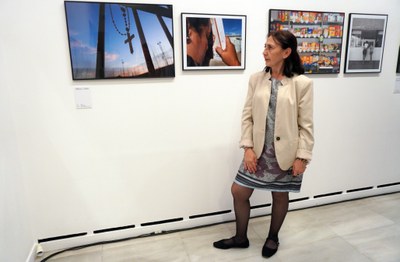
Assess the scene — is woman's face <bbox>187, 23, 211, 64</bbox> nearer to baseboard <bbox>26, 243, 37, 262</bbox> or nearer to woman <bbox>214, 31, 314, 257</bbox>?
woman <bbox>214, 31, 314, 257</bbox>

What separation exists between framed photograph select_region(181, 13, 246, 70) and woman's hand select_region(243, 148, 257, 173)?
66cm

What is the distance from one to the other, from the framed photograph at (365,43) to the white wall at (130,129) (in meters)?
0.07

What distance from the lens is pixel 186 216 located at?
220 centimetres

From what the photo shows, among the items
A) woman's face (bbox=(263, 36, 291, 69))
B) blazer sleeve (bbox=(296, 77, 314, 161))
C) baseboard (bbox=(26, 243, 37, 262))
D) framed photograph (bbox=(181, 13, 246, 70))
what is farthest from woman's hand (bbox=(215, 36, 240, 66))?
baseboard (bbox=(26, 243, 37, 262))

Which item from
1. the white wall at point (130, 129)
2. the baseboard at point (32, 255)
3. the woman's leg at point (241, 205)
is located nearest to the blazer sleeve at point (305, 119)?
the woman's leg at point (241, 205)

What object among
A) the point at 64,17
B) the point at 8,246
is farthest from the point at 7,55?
the point at 8,246

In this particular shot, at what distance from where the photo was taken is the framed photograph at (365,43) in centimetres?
221

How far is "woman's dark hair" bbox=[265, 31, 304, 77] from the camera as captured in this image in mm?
1566

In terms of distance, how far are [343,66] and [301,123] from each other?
3.28ft

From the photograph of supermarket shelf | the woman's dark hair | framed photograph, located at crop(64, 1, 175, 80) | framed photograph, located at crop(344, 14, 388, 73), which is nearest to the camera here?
the woman's dark hair

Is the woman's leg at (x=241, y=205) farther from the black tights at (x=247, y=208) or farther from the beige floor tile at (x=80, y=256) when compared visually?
the beige floor tile at (x=80, y=256)

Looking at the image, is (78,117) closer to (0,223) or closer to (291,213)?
(0,223)

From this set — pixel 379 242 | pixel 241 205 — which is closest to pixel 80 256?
pixel 241 205

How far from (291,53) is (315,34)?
0.69 meters
